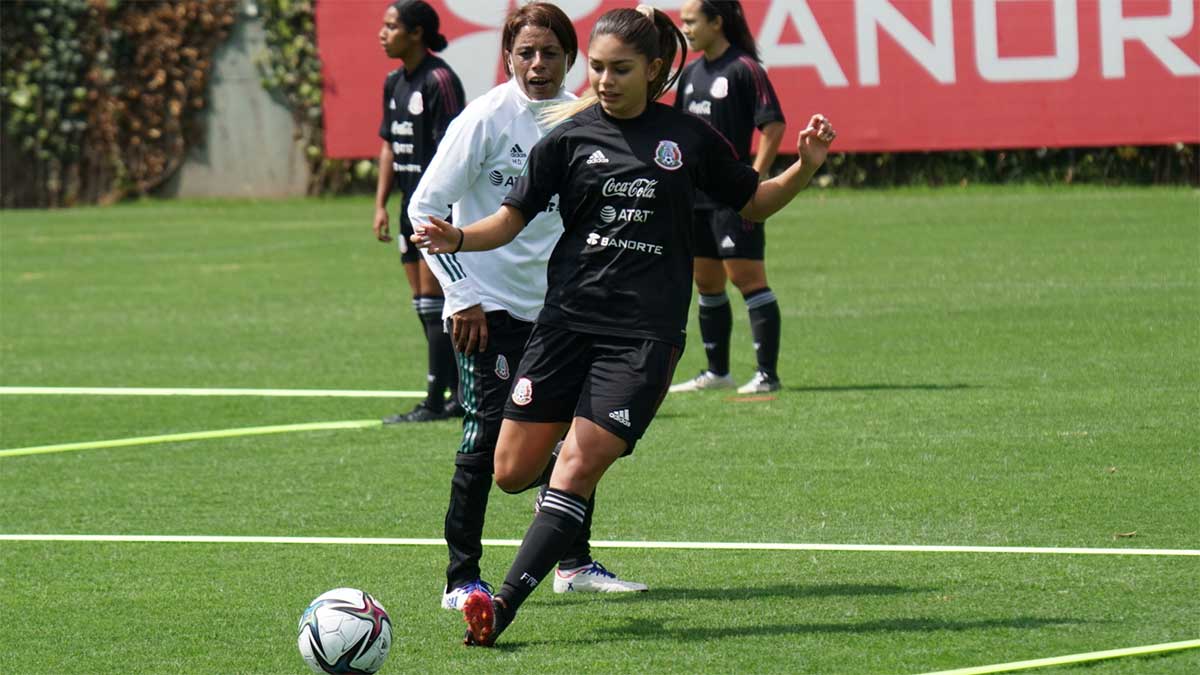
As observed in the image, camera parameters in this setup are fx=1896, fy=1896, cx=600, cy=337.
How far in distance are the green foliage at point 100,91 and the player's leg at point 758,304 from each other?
58.1ft

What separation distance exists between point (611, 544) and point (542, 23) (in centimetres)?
204

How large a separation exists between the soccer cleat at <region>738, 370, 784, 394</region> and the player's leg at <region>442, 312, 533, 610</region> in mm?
4538

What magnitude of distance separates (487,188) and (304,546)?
1688 millimetres

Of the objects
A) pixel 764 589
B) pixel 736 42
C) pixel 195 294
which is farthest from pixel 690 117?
pixel 195 294

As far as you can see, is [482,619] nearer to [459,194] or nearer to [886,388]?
[459,194]

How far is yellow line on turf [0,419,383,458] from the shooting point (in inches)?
380

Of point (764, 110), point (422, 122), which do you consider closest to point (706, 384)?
point (764, 110)

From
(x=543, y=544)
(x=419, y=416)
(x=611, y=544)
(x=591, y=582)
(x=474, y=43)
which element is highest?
(x=543, y=544)

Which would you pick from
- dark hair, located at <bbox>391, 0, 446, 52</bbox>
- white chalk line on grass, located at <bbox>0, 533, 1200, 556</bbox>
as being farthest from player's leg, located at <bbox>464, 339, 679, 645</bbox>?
dark hair, located at <bbox>391, 0, 446, 52</bbox>

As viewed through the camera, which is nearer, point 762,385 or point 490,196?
point 490,196

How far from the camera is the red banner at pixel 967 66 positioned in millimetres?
22062

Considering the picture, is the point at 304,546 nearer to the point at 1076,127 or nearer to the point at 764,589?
the point at 764,589

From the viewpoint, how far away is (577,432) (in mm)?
5617

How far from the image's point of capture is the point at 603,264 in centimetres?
570
